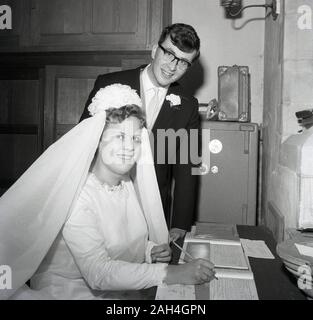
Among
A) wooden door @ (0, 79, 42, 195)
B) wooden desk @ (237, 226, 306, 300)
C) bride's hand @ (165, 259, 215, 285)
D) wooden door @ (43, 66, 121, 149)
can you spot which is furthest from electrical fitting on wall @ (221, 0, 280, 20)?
wooden door @ (0, 79, 42, 195)

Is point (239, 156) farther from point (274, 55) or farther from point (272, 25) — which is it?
point (272, 25)

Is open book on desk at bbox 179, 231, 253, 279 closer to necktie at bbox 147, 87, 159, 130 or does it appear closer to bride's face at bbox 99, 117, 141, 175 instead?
bride's face at bbox 99, 117, 141, 175

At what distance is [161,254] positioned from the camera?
1.48 metres

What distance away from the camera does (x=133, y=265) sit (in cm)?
124

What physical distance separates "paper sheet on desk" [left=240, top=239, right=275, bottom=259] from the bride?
34 centimetres

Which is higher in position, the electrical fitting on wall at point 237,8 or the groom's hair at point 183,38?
the electrical fitting on wall at point 237,8

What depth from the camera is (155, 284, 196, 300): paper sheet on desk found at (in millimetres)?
1074

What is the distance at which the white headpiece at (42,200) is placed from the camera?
1271 millimetres

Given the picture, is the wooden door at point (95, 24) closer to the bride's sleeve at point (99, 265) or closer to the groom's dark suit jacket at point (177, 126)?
the groom's dark suit jacket at point (177, 126)

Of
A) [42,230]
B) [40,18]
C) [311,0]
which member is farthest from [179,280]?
[40,18]

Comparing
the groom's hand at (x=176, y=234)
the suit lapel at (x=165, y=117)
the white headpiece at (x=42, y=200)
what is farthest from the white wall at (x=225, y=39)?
the white headpiece at (x=42, y=200)

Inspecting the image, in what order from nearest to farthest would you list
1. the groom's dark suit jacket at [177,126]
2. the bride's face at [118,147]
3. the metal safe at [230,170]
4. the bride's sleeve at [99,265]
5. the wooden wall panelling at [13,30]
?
the bride's sleeve at [99,265], the bride's face at [118,147], the groom's dark suit jacket at [177,126], the metal safe at [230,170], the wooden wall panelling at [13,30]

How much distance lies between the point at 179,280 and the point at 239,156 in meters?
1.62

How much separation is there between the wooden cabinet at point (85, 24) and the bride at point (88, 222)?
4.24 ft
